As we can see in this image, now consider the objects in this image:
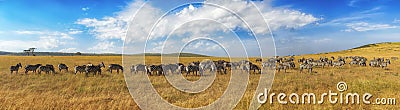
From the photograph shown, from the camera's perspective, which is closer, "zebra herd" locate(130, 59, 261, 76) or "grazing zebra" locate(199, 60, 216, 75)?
"zebra herd" locate(130, 59, 261, 76)

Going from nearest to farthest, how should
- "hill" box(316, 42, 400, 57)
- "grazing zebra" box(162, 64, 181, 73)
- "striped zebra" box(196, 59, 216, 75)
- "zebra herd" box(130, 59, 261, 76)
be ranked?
"zebra herd" box(130, 59, 261, 76)
"grazing zebra" box(162, 64, 181, 73)
"striped zebra" box(196, 59, 216, 75)
"hill" box(316, 42, 400, 57)

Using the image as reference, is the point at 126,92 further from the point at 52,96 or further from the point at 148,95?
the point at 52,96

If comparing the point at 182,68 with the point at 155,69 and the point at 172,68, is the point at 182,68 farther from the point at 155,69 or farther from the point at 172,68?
the point at 155,69

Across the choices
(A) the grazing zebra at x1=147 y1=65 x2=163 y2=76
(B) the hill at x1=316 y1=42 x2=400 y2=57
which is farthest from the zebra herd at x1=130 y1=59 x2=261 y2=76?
(B) the hill at x1=316 y1=42 x2=400 y2=57

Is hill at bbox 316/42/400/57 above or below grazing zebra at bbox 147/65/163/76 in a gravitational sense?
above

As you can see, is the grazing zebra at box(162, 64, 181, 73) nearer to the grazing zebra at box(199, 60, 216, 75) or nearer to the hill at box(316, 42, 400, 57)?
the grazing zebra at box(199, 60, 216, 75)

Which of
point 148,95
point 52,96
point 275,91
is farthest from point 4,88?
point 275,91

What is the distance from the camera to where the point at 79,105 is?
1079 cm

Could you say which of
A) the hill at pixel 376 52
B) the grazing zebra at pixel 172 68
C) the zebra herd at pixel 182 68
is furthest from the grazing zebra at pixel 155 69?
the hill at pixel 376 52

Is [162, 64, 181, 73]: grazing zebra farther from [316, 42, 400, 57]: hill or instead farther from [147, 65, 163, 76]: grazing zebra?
[316, 42, 400, 57]: hill

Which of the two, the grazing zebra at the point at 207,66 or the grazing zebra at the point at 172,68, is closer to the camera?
the grazing zebra at the point at 172,68

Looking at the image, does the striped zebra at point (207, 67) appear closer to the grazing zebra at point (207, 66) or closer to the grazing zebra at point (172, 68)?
the grazing zebra at point (207, 66)

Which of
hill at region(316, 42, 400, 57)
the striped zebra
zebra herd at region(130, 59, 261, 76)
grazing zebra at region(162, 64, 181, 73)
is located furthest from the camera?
hill at region(316, 42, 400, 57)

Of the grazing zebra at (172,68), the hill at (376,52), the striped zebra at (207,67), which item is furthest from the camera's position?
the hill at (376,52)
